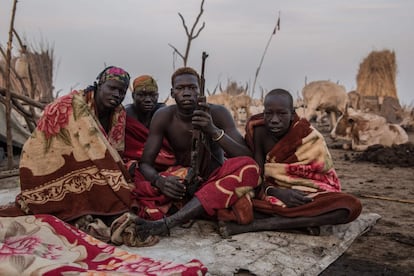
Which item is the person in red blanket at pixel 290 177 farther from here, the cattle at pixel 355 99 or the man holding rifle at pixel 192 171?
the cattle at pixel 355 99

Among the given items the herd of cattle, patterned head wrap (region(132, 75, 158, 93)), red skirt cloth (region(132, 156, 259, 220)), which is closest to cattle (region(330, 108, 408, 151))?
the herd of cattle

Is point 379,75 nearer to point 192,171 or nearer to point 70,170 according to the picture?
point 192,171

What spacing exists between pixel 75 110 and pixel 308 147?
1.61 metres

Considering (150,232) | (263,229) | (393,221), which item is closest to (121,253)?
(150,232)

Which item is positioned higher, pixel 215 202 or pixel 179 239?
pixel 215 202

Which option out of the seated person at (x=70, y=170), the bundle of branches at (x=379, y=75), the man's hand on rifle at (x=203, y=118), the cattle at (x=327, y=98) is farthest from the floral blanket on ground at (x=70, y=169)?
the bundle of branches at (x=379, y=75)

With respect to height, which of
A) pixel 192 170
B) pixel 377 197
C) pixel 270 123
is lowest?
pixel 377 197

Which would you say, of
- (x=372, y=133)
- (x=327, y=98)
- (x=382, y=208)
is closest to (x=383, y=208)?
(x=382, y=208)

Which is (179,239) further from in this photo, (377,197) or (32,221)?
(377,197)

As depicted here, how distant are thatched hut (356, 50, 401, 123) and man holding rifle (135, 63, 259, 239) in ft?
52.1

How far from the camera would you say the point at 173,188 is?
309cm

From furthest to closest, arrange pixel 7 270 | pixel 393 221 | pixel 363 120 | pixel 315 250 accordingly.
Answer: pixel 363 120, pixel 393 221, pixel 315 250, pixel 7 270

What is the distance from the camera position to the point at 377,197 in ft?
15.4

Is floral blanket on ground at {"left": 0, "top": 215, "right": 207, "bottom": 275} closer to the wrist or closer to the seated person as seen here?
the seated person
